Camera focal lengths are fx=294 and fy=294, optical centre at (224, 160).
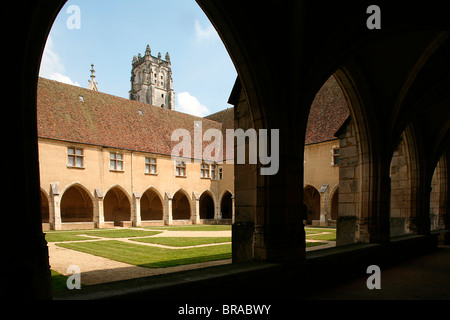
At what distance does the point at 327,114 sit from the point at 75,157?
15266 mm

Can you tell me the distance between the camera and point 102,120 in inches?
744

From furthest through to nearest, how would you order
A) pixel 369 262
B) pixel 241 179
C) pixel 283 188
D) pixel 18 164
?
pixel 369 262, pixel 241 179, pixel 283 188, pixel 18 164

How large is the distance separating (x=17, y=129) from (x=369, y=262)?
457cm

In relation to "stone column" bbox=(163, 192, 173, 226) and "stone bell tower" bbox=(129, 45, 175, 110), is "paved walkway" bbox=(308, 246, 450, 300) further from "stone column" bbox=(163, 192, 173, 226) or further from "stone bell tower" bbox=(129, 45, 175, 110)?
"stone bell tower" bbox=(129, 45, 175, 110)

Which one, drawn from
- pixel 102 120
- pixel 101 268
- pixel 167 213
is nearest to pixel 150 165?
pixel 167 213

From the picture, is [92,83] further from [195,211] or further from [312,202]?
[312,202]

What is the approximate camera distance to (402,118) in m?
5.46

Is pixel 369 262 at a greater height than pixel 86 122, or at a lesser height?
lesser

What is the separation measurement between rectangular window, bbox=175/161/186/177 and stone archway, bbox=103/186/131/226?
4135mm

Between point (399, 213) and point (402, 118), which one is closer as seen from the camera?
point (402, 118)

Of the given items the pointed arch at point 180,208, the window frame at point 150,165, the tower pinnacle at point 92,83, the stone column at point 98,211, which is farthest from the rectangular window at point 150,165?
the tower pinnacle at point 92,83

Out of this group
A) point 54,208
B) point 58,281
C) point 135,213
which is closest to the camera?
point 58,281
